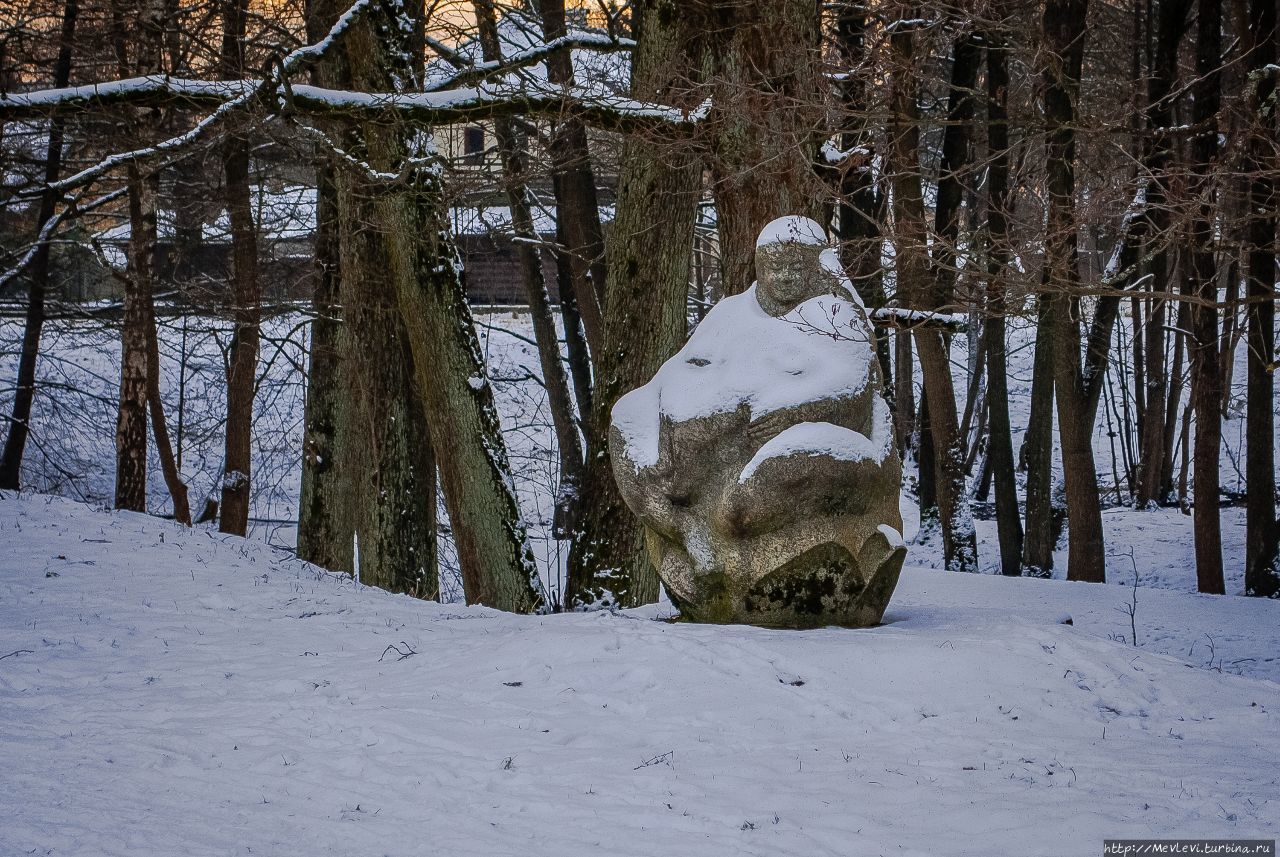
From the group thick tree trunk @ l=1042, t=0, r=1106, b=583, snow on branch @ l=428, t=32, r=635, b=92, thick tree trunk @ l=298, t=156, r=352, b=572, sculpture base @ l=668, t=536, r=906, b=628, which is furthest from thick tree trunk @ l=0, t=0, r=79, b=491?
thick tree trunk @ l=1042, t=0, r=1106, b=583

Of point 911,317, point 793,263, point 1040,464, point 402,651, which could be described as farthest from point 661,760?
point 1040,464

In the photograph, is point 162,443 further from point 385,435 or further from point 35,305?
point 385,435

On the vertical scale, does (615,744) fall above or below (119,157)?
below

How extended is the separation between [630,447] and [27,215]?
14.3m

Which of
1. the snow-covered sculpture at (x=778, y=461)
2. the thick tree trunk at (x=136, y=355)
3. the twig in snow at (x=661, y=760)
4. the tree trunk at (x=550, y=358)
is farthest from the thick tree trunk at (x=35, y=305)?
the twig in snow at (x=661, y=760)

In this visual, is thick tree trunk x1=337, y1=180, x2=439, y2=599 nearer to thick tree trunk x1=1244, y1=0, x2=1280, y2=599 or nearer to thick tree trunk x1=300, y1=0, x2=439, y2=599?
thick tree trunk x1=300, y1=0, x2=439, y2=599

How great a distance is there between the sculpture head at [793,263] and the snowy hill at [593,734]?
2.19 metres

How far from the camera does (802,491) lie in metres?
6.61

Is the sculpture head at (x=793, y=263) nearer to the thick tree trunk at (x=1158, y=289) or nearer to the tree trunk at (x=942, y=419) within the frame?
the tree trunk at (x=942, y=419)

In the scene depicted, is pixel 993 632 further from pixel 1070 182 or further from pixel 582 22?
pixel 582 22

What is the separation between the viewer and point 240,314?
523 inches

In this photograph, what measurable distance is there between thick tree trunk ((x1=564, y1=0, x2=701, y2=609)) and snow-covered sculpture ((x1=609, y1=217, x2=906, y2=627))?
216 cm

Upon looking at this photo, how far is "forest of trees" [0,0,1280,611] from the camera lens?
7699 millimetres

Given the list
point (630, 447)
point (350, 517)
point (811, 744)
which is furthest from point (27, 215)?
point (811, 744)
